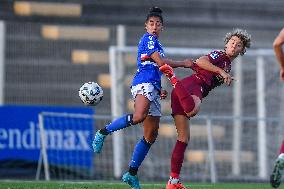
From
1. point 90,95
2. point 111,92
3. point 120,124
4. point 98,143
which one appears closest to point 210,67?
point 120,124

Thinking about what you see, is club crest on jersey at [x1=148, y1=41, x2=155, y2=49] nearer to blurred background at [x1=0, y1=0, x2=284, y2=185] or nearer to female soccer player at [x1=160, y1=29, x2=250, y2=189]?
female soccer player at [x1=160, y1=29, x2=250, y2=189]

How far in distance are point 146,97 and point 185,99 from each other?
513 millimetres

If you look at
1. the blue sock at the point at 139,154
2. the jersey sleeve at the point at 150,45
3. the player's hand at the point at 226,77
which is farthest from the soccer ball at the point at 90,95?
the player's hand at the point at 226,77

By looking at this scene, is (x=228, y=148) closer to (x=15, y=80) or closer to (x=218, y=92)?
(x=218, y=92)

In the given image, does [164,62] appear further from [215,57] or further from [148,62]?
[215,57]

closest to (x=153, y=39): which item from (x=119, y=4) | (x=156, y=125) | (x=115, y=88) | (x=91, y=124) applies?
(x=156, y=125)

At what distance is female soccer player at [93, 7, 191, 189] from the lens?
34.1 feet

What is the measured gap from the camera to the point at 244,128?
17375mm

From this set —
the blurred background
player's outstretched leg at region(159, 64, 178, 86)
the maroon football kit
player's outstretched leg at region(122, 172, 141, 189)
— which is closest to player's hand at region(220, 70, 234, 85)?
the maroon football kit

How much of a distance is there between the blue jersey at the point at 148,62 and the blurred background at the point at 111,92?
530 cm

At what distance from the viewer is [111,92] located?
17.5m

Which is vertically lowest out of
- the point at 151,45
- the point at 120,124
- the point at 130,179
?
the point at 130,179

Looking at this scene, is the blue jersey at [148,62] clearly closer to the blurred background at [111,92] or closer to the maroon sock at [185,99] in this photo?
the maroon sock at [185,99]

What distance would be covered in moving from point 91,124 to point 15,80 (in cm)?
185
